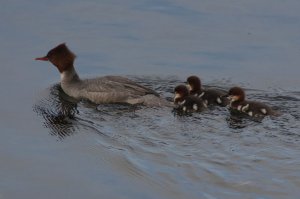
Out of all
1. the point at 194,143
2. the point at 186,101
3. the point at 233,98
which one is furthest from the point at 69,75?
the point at 194,143

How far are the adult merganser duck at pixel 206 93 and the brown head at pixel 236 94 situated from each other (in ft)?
0.40

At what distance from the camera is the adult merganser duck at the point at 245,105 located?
9.01m

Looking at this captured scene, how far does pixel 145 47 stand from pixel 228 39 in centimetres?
124

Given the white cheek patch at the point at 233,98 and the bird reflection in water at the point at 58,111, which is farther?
the white cheek patch at the point at 233,98

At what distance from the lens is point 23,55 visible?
36.8 ft

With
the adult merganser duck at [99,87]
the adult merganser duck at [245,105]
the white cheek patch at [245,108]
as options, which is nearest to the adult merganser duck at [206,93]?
the adult merganser duck at [245,105]

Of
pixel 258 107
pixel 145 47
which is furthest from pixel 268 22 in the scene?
pixel 258 107

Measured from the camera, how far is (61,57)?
10.3 m

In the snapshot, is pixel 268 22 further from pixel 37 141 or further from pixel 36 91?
pixel 37 141

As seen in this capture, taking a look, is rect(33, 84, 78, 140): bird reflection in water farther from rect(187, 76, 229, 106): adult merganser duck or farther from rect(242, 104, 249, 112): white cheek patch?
rect(242, 104, 249, 112): white cheek patch

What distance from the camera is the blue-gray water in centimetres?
717

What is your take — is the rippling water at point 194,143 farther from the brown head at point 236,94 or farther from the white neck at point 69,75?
the white neck at point 69,75

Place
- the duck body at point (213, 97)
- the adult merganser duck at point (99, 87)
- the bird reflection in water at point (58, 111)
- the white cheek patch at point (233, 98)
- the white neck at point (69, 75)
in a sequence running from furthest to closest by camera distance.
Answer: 1. the white neck at point (69, 75)
2. the adult merganser duck at point (99, 87)
3. the duck body at point (213, 97)
4. the white cheek patch at point (233, 98)
5. the bird reflection in water at point (58, 111)

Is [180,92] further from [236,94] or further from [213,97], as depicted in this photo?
[236,94]
